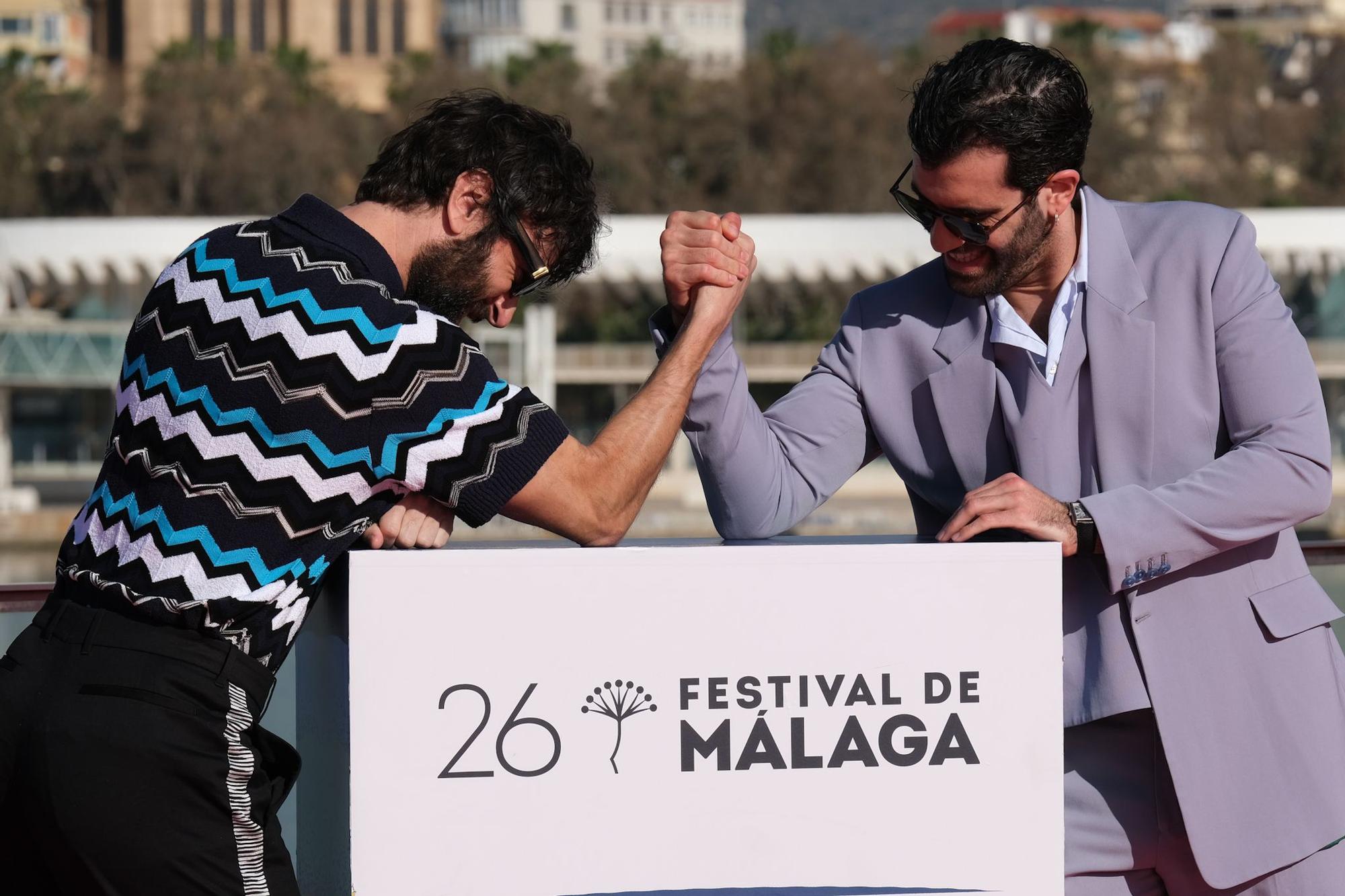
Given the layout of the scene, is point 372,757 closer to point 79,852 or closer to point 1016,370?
point 79,852

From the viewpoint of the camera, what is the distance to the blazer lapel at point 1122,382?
2.03 metres

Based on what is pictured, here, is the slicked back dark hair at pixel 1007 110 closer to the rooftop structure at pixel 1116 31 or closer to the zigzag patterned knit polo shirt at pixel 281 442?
the zigzag patterned knit polo shirt at pixel 281 442

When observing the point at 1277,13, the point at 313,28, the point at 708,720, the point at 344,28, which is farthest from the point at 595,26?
the point at 708,720

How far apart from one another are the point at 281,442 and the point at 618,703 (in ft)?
1.39

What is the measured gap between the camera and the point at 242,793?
1.80 meters

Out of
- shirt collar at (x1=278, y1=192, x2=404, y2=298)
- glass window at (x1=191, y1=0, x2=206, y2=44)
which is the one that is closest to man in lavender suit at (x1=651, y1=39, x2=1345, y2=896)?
shirt collar at (x1=278, y1=192, x2=404, y2=298)

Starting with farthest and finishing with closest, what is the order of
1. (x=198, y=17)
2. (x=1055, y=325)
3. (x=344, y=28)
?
(x=344, y=28) → (x=198, y=17) → (x=1055, y=325)

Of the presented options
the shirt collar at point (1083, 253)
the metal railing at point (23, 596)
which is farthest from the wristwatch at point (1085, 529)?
the metal railing at point (23, 596)

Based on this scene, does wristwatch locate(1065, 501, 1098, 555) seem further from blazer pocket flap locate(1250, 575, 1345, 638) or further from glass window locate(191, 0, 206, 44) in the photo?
glass window locate(191, 0, 206, 44)

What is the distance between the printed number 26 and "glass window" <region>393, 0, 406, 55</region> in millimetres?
80307

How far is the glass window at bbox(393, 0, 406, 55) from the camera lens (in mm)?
79188

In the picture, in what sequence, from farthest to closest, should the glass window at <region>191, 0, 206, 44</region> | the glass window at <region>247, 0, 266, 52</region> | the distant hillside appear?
the distant hillside, the glass window at <region>247, 0, 266, 52</region>, the glass window at <region>191, 0, 206, 44</region>

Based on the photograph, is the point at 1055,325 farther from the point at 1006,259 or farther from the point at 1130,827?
the point at 1130,827

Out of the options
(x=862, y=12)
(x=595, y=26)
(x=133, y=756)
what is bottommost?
(x=133, y=756)
